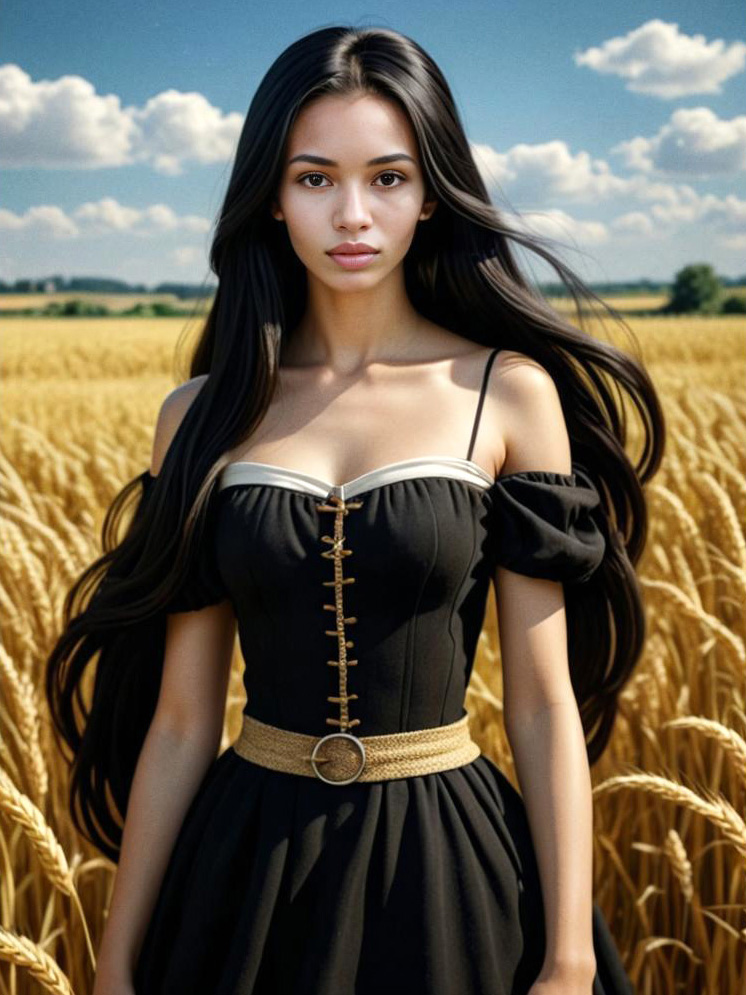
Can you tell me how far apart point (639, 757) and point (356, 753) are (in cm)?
112

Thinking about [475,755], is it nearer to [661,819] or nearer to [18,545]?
[661,819]

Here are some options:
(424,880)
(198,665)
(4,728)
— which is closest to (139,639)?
(198,665)

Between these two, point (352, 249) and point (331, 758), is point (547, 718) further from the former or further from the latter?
point (352, 249)

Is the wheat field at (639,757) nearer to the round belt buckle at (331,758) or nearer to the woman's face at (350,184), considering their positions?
the round belt buckle at (331,758)

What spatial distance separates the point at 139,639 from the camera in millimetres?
1542

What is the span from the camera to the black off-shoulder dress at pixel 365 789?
1.23 meters

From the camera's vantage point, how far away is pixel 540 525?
1.29 metres

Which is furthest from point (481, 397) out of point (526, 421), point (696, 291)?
point (696, 291)

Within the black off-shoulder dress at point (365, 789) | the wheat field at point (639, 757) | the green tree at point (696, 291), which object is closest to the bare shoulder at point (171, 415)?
the black off-shoulder dress at point (365, 789)

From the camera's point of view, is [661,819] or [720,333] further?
[720,333]

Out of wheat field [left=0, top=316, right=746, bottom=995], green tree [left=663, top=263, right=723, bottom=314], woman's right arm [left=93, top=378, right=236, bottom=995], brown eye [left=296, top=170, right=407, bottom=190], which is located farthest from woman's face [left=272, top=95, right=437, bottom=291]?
green tree [left=663, top=263, right=723, bottom=314]

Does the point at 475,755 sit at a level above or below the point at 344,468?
below

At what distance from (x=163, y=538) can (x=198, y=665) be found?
16cm

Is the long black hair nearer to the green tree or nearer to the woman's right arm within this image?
the woman's right arm
